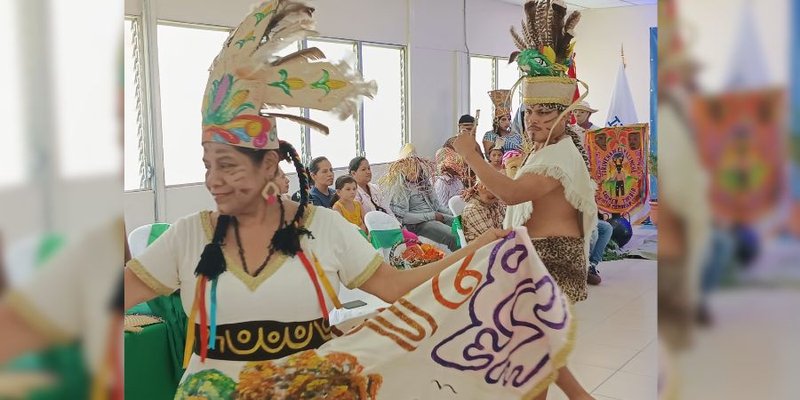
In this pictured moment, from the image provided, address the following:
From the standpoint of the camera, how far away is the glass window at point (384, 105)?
879 cm

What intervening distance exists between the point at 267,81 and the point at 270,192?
29cm

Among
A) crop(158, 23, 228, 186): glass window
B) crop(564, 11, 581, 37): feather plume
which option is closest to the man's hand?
crop(564, 11, 581, 37): feather plume

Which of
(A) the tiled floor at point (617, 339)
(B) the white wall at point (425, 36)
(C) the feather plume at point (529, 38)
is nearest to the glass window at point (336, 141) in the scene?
(B) the white wall at point (425, 36)

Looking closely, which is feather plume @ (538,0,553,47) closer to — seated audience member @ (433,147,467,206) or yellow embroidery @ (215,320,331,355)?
yellow embroidery @ (215,320,331,355)

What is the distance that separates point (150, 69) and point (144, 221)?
1.32m

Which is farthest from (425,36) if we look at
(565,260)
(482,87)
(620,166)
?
(565,260)

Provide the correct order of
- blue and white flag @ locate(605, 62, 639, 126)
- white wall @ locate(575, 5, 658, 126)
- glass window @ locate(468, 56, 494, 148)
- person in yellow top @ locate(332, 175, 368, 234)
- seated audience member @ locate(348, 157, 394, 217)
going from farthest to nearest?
1. white wall @ locate(575, 5, 658, 126)
2. glass window @ locate(468, 56, 494, 148)
3. blue and white flag @ locate(605, 62, 639, 126)
4. seated audience member @ locate(348, 157, 394, 217)
5. person in yellow top @ locate(332, 175, 368, 234)

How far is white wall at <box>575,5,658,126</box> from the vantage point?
11172mm

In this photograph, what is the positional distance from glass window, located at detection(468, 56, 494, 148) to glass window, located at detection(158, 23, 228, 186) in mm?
4761

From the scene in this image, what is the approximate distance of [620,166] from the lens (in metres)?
7.42

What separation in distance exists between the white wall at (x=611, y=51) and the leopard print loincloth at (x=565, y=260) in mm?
8809

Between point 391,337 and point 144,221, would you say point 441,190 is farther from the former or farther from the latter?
point 391,337

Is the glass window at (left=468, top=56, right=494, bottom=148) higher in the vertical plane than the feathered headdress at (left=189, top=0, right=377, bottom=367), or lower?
higher

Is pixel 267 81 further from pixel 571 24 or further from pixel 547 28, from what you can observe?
pixel 571 24
